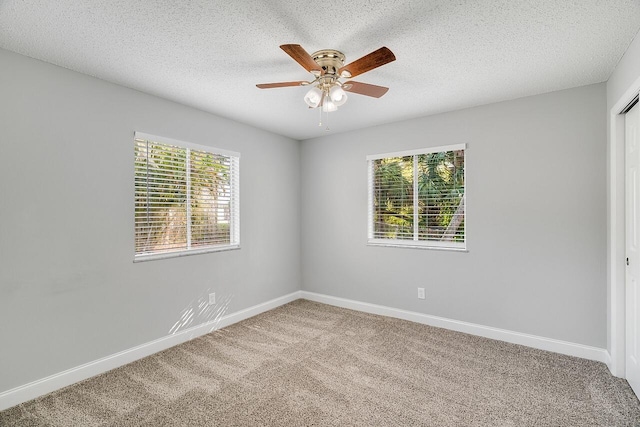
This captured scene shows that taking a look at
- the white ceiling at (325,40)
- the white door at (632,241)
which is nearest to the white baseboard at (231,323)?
the white door at (632,241)

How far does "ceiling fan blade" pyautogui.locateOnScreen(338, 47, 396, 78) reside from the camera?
69.2 inches

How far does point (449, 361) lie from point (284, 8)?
302cm

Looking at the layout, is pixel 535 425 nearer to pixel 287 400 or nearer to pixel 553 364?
pixel 553 364

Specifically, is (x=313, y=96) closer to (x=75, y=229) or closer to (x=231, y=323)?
(x=75, y=229)

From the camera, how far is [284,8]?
1759 millimetres

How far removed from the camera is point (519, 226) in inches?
124

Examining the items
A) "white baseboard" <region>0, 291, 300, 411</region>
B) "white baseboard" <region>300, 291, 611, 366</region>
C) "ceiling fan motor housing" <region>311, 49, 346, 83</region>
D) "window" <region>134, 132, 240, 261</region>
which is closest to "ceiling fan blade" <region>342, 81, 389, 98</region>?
"ceiling fan motor housing" <region>311, 49, 346, 83</region>

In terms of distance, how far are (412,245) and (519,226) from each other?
1.15 meters

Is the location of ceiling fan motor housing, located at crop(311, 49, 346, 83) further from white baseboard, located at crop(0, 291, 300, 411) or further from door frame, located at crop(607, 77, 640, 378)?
white baseboard, located at crop(0, 291, 300, 411)

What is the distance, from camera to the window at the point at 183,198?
9.80 ft

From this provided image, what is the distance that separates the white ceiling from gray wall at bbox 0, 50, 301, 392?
265mm

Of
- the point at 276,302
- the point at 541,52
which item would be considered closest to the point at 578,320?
the point at 541,52

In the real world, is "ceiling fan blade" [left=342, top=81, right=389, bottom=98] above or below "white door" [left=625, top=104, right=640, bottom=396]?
above

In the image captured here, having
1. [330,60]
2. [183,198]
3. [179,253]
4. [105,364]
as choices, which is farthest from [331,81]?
[105,364]
